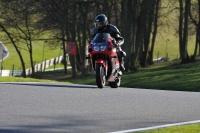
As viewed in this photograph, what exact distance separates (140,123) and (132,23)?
42411 mm

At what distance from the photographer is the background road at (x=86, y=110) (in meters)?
10.7

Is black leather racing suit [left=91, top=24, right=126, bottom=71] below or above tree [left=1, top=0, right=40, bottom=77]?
below

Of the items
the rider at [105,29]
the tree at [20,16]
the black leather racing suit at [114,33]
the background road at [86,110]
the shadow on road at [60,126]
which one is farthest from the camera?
the tree at [20,16]

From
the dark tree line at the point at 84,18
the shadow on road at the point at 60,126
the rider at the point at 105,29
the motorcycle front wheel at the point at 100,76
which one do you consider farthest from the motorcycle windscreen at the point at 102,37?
the dark tree line at the point at 84,18

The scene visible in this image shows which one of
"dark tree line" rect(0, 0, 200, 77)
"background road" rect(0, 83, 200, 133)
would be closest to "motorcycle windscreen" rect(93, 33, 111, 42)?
"background road" rect(0, 83, 200, 133)

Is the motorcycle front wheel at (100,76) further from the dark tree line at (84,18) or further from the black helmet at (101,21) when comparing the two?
the dark tree line at (84,18)

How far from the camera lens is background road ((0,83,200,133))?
10.7 m

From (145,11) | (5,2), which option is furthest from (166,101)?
(5,2)

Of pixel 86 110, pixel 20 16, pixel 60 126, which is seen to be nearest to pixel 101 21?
pixel 86 110

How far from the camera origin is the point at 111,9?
5347 centimetres

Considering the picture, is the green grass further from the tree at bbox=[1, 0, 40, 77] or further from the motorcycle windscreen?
the motorcycle windscreen

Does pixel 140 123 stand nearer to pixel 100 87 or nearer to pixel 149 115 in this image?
pixel 149 115

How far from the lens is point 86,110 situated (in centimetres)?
1281

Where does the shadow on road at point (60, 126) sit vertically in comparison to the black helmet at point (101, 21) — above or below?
below
